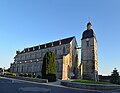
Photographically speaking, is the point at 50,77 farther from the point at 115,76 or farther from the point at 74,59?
the point at 74,59

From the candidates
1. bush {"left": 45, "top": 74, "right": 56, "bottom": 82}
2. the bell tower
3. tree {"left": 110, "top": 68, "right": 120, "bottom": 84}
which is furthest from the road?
the bell tower

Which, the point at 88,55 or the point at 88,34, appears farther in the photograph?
the point at 88,34

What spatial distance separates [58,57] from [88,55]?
10.2m

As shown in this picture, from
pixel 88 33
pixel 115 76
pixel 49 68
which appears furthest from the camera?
pixel 88 33

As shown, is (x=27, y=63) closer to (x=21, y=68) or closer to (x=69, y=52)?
(x=21, y=68)

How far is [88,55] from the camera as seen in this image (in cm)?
5769

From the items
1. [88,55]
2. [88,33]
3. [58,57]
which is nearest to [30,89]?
[58,57]

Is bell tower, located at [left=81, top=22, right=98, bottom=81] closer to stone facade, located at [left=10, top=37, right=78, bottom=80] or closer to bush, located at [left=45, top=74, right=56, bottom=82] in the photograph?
stone facade, located at [left=10, top=37, right=78, bottom=80]

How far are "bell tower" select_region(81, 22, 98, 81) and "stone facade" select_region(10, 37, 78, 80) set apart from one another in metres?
3.41

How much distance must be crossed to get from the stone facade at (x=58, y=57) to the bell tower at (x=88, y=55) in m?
3.41

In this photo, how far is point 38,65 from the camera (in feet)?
201

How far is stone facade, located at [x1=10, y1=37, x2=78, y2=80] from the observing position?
53125 millimetres

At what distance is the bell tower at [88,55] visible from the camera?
55.8 metres

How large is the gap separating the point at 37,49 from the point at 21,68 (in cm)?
1032
